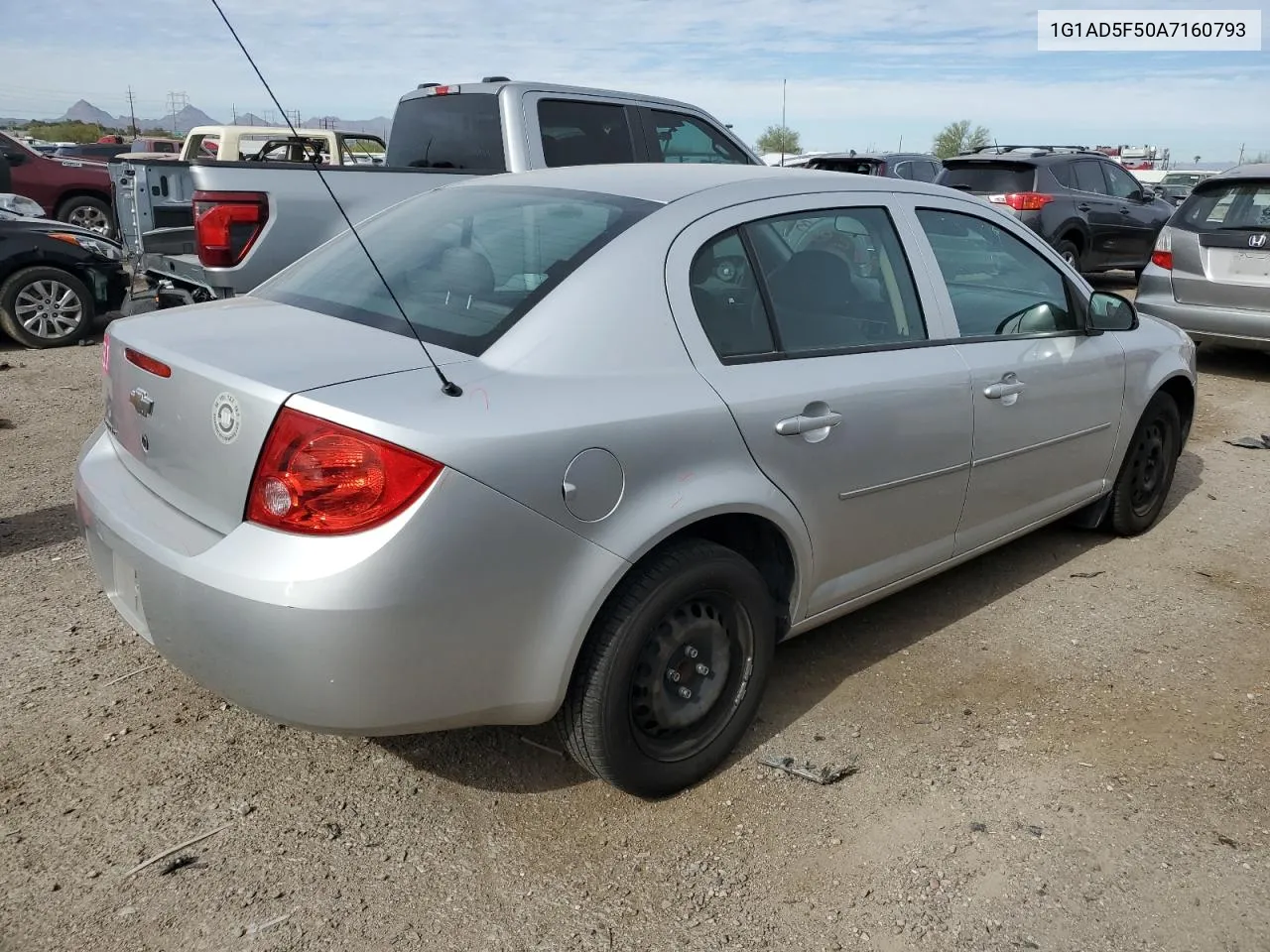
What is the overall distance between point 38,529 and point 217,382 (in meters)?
2.71

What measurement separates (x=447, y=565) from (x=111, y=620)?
2098 mm

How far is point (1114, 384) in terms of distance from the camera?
4.20 metres

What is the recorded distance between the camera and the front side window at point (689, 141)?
→ 7023mm

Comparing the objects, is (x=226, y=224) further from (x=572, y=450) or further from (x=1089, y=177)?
(x=1089, y=177)

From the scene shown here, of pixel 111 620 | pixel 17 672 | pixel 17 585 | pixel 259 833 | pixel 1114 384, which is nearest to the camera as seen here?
pixel 259 833

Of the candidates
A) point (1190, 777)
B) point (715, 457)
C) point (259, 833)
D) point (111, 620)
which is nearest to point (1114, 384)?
point (1190, 777)

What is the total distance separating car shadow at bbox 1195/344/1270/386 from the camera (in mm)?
8555

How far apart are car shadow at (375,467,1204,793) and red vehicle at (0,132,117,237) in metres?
13.9

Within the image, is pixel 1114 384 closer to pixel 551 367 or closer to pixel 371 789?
pixel 551 367

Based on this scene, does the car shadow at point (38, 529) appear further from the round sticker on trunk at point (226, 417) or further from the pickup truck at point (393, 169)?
the round sticker on trunk at point (226, 417)

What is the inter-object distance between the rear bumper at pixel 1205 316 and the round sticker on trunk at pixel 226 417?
25.1 ft

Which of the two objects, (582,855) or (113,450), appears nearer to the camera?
(582,855)

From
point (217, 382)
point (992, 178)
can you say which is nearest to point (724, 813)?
point (217, 382)

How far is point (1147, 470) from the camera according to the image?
4.82 m
